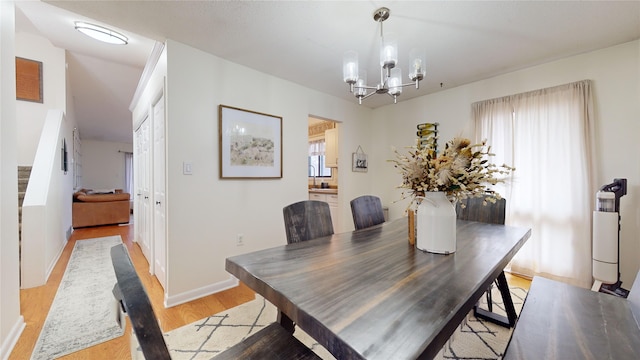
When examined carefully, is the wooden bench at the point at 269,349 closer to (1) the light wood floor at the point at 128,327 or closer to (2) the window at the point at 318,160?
(1) the light wood floor at the point at 128,327

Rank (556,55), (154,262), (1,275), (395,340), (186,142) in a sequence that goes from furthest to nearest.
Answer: (154,262) < (556,55) < (186,142) < (1,275) < (395,340)

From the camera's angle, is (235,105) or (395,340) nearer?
(395,340)

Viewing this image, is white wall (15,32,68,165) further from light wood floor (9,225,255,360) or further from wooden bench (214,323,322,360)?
wooden bench (214,323,322,360)

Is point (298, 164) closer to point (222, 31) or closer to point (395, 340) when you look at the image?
point (222, 31)

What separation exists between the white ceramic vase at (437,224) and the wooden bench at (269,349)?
0.76 m

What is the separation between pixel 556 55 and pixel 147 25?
375cm

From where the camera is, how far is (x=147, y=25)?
1.96 m

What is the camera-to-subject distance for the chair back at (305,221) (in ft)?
4.96

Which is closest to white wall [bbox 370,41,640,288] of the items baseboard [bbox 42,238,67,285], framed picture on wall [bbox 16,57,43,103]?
baseboard [bbox 42,238,67,285]

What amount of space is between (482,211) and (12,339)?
143 inches

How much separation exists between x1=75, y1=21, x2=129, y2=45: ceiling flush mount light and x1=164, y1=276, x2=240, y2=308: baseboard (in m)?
3.00

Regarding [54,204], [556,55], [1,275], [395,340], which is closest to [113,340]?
[1,275]

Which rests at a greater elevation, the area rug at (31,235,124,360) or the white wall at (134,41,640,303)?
the white wall at (134,41,640,303)

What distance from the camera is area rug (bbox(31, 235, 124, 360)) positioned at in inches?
64.7
